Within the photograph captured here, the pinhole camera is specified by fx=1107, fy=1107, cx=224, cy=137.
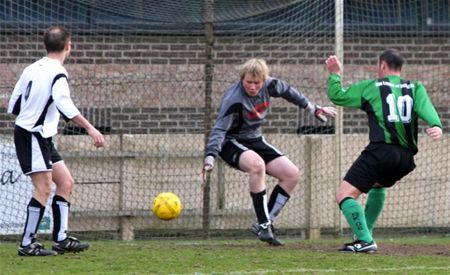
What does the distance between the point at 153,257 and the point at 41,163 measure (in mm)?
1291

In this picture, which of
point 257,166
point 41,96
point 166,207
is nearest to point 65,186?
point 41,96

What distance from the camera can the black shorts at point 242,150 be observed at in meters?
10.7

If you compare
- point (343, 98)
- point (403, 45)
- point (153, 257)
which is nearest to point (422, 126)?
point (403, 45)

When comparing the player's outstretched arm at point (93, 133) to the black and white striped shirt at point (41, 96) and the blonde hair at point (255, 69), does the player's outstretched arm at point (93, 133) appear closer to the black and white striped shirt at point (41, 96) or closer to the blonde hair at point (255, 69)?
the black and white striped shirt at point (41, 96)

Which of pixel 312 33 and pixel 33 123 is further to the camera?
pixel 312 33

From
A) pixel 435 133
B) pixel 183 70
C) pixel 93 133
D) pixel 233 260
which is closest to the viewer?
pixel 93 133

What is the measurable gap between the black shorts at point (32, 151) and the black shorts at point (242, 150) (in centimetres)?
191

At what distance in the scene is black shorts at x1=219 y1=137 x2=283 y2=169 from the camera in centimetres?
1073

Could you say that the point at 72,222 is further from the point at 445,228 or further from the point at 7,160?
the point at 445,228

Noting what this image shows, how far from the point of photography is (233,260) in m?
9.45

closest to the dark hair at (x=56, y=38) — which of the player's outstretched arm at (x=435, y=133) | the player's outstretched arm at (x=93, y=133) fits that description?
the player's outstretched arm at (x=93, y=133)

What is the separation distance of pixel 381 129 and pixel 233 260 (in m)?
1.91

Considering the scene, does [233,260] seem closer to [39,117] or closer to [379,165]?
[379,165]

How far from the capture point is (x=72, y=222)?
13250 millimetres
